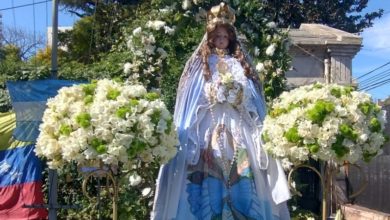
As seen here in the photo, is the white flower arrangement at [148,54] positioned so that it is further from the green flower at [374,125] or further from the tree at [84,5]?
the tree at [84,5]

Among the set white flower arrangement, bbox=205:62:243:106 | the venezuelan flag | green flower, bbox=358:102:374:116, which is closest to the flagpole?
the venezuelan flag

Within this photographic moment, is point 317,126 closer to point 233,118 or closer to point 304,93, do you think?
point 304,93

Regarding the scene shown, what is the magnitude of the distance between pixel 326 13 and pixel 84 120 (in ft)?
59.2

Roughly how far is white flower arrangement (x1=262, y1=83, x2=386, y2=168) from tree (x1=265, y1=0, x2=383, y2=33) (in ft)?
51.3

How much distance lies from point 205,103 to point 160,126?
1.11 metres

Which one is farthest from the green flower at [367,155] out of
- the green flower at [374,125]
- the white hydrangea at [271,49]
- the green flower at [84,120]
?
the white hydrangea at [271,49]

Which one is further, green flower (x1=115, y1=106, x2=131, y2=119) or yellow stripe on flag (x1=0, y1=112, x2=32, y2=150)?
yellow stripe on flag (x1=0, y1=112, x2=32, y2=150)

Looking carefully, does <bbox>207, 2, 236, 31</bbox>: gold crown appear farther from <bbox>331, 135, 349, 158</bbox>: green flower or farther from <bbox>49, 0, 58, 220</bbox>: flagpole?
<bbox>49, 0, 58, 220</bbox>: flagpole

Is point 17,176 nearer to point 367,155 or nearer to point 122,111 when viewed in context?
point 122,111

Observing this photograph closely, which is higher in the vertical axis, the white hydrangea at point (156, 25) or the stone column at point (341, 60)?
the stone column at point (341, 60)

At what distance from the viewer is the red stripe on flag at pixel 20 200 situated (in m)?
8.39

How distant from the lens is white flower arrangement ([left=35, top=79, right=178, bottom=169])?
4172mm

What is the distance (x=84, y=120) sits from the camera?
4.19 meters

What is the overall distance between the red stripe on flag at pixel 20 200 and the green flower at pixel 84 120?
4.44m
